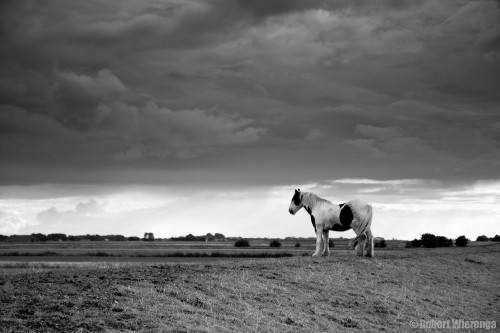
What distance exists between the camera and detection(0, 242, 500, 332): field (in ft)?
36.5

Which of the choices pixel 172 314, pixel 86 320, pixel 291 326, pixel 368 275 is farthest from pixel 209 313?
pixel 368 275

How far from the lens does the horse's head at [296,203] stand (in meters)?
26.9

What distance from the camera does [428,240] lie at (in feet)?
260

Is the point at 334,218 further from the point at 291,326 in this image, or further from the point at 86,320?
the point at 86,320

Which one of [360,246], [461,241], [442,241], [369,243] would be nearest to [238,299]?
[369,243]

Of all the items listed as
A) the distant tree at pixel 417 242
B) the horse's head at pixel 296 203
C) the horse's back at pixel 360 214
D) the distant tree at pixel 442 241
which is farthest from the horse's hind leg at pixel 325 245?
the distant tree at pixel 417 242

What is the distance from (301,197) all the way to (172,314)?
51.2 ft

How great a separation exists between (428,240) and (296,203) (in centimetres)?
5797

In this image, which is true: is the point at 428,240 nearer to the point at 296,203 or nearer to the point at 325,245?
the point at 296,203

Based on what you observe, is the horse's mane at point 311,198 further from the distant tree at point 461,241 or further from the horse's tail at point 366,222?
the distant tree at point 461,241

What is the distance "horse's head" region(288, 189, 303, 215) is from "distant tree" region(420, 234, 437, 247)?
5706 centimetres

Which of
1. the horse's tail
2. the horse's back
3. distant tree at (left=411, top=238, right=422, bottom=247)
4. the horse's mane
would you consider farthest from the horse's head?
distant tree at (left=411, top=238, right=422, bottom=247)

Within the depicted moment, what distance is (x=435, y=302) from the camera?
20.5m

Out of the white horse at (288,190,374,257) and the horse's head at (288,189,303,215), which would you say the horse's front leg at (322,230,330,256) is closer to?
the white horse at (288,190,374,257)
